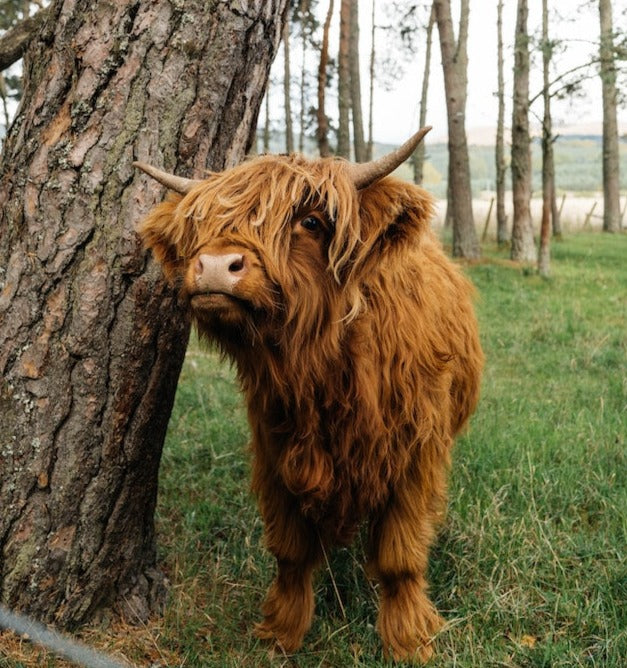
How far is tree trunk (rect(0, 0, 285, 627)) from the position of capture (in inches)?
106

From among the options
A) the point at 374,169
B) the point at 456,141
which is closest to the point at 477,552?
the point at 374,169

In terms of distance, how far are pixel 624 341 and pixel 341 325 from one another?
572cm

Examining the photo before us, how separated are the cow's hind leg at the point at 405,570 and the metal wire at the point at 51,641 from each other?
3.25 feet

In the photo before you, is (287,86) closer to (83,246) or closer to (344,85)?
(344,85)

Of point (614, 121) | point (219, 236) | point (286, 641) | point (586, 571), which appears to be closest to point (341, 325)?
point (219, 236)

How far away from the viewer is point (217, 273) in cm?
208

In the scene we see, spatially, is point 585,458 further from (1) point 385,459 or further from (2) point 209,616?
(2) point 209,616

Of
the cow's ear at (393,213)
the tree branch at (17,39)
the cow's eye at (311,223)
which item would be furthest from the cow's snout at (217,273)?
the tree branch at (17,39)

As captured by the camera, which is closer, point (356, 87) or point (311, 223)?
point (311, 223)

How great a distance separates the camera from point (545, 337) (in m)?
7.81

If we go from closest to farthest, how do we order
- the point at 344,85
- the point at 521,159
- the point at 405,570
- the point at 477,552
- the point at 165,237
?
the point at 165,237 → the point at 405,570 → the point at 477,552 → the point at 521,159 → the point at 344,85

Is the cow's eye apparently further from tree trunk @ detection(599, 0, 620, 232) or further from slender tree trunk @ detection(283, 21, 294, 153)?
tree trunk @ detection(599, 0, 620, 232)

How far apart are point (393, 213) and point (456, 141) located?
13080 millimetres

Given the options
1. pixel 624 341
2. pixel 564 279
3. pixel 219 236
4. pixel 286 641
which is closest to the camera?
pixel 219 236
